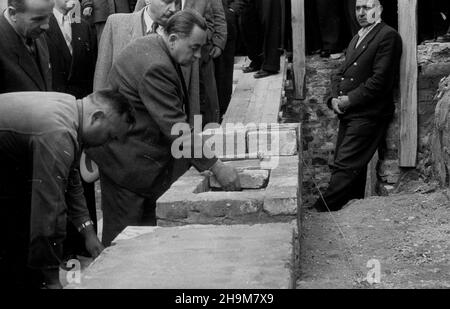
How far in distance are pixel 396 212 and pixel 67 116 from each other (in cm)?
299

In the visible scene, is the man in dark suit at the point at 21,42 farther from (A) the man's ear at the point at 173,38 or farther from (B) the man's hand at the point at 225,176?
(B) the man's hand at the point at 225,176

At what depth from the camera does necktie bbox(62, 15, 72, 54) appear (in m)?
6.37

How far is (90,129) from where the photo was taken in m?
3.75

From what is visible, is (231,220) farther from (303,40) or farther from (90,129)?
(303,40)

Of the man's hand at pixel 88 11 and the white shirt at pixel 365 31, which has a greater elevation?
the man's hand at pixel 88 11

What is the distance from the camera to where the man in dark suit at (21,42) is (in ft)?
15.2

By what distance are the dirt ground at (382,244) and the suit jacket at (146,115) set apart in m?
0.99

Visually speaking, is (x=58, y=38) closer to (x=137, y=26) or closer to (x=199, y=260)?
(x=137, y=26)

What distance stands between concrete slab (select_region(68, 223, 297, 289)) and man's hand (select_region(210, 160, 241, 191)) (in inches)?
35.1

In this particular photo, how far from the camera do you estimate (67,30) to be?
253 inches

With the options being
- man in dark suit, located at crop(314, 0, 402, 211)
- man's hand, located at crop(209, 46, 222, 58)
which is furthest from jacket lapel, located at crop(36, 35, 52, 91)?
man in dark suit, located at crop(314, 0, 402, 211)

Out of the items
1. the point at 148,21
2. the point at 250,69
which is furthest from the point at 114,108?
the point at 250,69

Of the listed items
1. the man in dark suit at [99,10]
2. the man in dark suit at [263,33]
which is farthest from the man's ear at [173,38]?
the man in dark suit at [263,33]

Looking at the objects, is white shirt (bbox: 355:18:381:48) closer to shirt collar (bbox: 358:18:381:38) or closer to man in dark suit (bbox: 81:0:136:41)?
shirt collar (bbox: 358:18:381:38)
